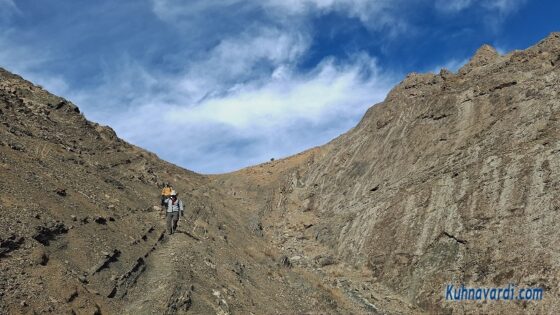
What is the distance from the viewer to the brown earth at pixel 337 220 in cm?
1353

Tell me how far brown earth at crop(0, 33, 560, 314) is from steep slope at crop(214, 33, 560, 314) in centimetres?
8

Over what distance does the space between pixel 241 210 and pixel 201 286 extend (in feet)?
83.5

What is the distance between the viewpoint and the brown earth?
13.5 m

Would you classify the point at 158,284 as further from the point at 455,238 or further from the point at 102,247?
the point at 455,238

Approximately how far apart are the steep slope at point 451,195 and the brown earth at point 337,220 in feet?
0.26

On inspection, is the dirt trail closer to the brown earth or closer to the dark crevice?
the brown earth

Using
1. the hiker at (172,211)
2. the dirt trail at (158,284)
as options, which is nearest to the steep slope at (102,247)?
the dirt trail at (158,284)

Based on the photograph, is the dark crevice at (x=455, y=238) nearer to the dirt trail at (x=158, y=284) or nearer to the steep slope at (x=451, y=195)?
the steep slope at (x=451, y=195)

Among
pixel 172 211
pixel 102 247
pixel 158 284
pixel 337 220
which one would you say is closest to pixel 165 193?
pixel 172 211

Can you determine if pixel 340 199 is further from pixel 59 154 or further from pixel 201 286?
pixel 201 286

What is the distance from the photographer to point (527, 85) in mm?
24703

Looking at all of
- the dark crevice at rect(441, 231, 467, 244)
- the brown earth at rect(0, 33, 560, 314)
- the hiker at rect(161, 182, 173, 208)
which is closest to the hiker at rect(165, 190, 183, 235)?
the brown earth at rect(0, 33, 560, 314)

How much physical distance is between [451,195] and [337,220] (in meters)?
9.22

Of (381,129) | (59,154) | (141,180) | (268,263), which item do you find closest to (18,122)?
(59,154)
